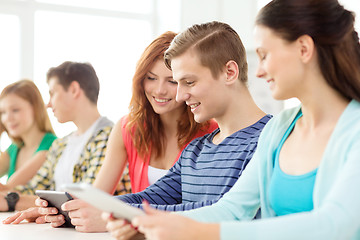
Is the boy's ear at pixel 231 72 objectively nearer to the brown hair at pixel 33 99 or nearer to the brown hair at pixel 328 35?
the brown hair at pixel 328 35

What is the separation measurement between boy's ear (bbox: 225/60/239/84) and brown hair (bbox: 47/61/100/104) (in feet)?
5.12

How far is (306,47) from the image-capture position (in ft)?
3.60

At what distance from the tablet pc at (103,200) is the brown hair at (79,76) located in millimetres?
2034

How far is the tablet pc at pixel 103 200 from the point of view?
946 millimetres

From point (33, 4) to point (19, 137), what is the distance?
240 cm

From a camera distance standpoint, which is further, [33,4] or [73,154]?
[33,4]

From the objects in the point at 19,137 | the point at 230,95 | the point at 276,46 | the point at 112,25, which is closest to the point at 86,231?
the point at 230,95

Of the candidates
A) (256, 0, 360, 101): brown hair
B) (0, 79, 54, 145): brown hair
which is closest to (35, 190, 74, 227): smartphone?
(256, 0, 360, 101): brown hair

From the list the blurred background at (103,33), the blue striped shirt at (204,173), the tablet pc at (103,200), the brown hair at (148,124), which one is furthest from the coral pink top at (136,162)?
the blurred background at (103,33)

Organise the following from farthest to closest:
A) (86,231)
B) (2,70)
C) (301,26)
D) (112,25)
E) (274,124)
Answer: (112,25), (2,70), (86,231), (274,124), (301,26)

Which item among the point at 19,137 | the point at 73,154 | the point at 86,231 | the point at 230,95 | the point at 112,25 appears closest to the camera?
the point at 86,231

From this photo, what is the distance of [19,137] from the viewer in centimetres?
360

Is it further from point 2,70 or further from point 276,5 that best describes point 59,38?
point 276,5

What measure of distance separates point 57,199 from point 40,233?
140 mm
